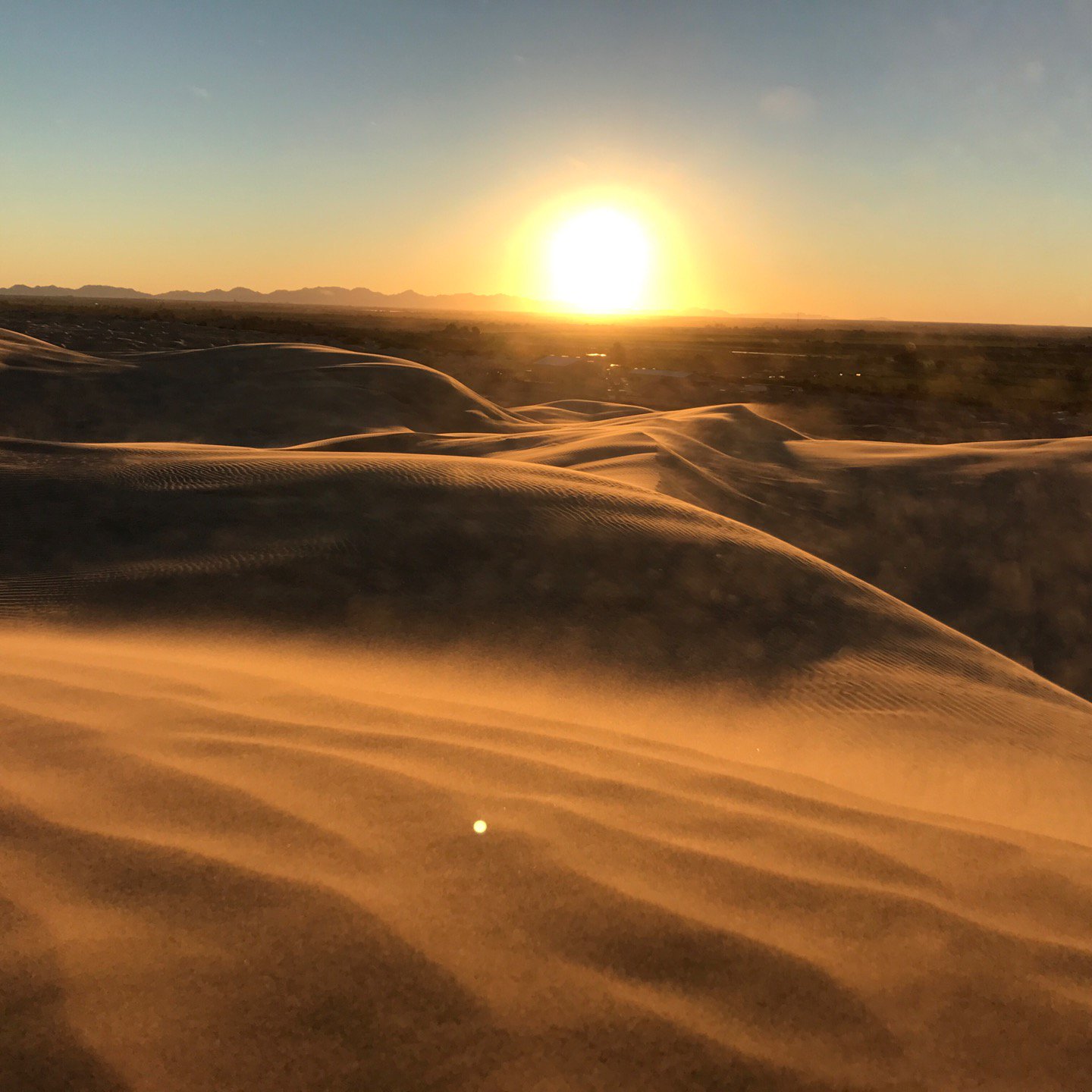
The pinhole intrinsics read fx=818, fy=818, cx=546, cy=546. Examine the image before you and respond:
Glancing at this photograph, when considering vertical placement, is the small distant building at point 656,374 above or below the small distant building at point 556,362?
below

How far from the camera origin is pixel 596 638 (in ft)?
12.8

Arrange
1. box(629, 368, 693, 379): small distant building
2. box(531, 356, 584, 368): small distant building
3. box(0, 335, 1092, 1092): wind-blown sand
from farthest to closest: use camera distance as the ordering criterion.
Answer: box(531, 356, 584, 368): small distant building, box(629, 368, 693, 379): small distant building, box(0, 335, 1092, 1092): wind-blown sand

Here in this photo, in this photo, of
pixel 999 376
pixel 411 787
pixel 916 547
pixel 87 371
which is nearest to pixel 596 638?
pixel 411 787

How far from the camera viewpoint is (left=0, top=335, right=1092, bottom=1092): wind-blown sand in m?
1.27

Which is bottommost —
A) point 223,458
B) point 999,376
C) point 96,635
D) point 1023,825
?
point 1023,825

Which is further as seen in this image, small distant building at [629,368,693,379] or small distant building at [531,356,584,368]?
small distant building at [531,356,584,368]

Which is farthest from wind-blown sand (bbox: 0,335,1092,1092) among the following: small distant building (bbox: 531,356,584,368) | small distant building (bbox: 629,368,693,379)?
small distant building (bbox: 531,356,584,368)

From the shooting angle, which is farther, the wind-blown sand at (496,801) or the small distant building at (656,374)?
the small distant building at (656,374)

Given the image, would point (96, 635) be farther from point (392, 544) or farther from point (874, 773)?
point (874, 773)

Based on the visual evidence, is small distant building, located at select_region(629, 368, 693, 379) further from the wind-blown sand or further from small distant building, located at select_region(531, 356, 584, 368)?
the wind-blown sand

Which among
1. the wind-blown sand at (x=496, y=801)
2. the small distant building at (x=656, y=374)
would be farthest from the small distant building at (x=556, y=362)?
the wind-blown sand at (x=496, y=801)

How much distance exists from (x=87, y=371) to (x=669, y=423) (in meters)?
9.18

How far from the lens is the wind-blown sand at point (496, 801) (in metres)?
1.27

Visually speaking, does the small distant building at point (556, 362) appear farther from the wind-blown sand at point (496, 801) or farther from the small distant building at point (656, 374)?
the wind-blown sand at point (496, 801)
